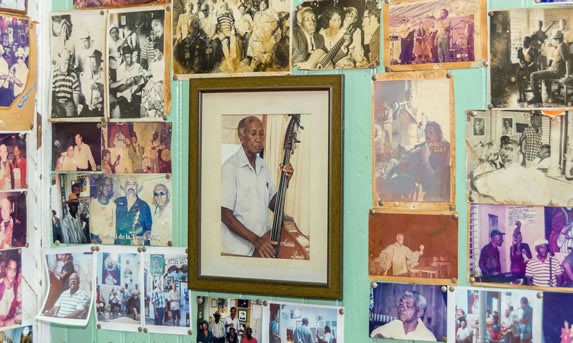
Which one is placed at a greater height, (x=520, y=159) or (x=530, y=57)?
(x=530, y=57)

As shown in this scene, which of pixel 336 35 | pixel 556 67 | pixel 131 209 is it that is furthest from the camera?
pixel 131 209

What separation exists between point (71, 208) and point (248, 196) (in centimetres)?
37

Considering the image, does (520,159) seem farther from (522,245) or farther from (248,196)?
(248,196)

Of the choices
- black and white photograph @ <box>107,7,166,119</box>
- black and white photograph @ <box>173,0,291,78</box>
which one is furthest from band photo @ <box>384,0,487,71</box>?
black and white photograph @ <box>107,7,166,119</box>

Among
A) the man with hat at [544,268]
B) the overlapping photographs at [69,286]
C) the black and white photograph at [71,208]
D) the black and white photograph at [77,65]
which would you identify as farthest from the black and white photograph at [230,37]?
the man with hat at [544,268]

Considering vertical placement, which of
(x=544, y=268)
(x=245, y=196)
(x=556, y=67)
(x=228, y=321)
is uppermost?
(x=556, y=67)

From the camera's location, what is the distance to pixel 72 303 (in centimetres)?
133

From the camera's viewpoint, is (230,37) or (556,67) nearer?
(556,67)

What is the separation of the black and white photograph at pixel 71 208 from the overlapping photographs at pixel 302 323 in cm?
39

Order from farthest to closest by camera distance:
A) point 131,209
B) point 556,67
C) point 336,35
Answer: point 131,209
point 336,35
point 556,67

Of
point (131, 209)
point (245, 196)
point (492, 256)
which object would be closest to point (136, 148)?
point (131, 209)

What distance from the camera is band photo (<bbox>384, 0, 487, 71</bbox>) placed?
113cm

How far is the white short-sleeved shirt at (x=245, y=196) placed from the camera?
4.00ft

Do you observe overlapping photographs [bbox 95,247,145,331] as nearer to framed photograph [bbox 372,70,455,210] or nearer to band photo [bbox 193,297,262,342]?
band photo [bbox 193,297,262,342]
